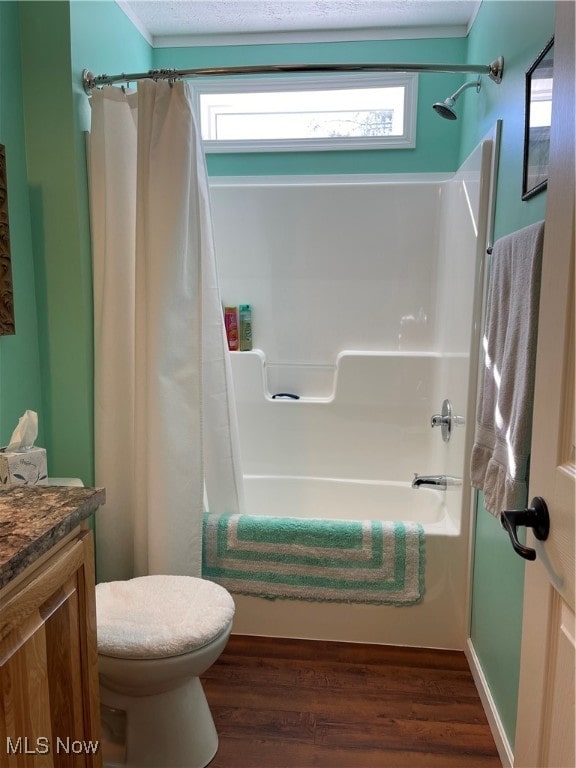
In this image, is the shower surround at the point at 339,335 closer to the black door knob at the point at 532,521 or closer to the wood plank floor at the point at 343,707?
the wood plank floor at the point at 343,707

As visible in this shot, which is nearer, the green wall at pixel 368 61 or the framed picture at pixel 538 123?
the framed picture at pixel 538 123

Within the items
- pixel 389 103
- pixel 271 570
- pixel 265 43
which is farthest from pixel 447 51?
pixel 271 570

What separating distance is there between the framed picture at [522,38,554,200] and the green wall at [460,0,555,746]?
4cm

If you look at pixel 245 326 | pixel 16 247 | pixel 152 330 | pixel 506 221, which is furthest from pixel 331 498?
pixel 16 247

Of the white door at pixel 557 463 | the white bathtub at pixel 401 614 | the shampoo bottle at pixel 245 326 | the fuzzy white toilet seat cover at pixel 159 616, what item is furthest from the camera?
the shampoo bottle at pixel 245 326

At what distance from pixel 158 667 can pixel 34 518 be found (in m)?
0.65

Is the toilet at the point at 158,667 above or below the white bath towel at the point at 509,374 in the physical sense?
below

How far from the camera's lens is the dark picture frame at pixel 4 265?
66.8 inches

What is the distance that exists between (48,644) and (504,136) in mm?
1859

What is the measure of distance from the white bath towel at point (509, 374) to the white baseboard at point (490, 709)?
2.35ft

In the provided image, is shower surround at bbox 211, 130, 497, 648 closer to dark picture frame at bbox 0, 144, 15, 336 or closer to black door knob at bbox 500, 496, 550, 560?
dark picture frame at bbox 0, 144, 15, 336

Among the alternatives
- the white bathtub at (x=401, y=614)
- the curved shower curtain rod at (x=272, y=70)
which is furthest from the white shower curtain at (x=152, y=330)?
the white bathtub at (x=401, y=614)

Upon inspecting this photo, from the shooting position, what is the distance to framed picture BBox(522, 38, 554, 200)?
134 centimetres

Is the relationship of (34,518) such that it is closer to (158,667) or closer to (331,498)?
(158,667)
